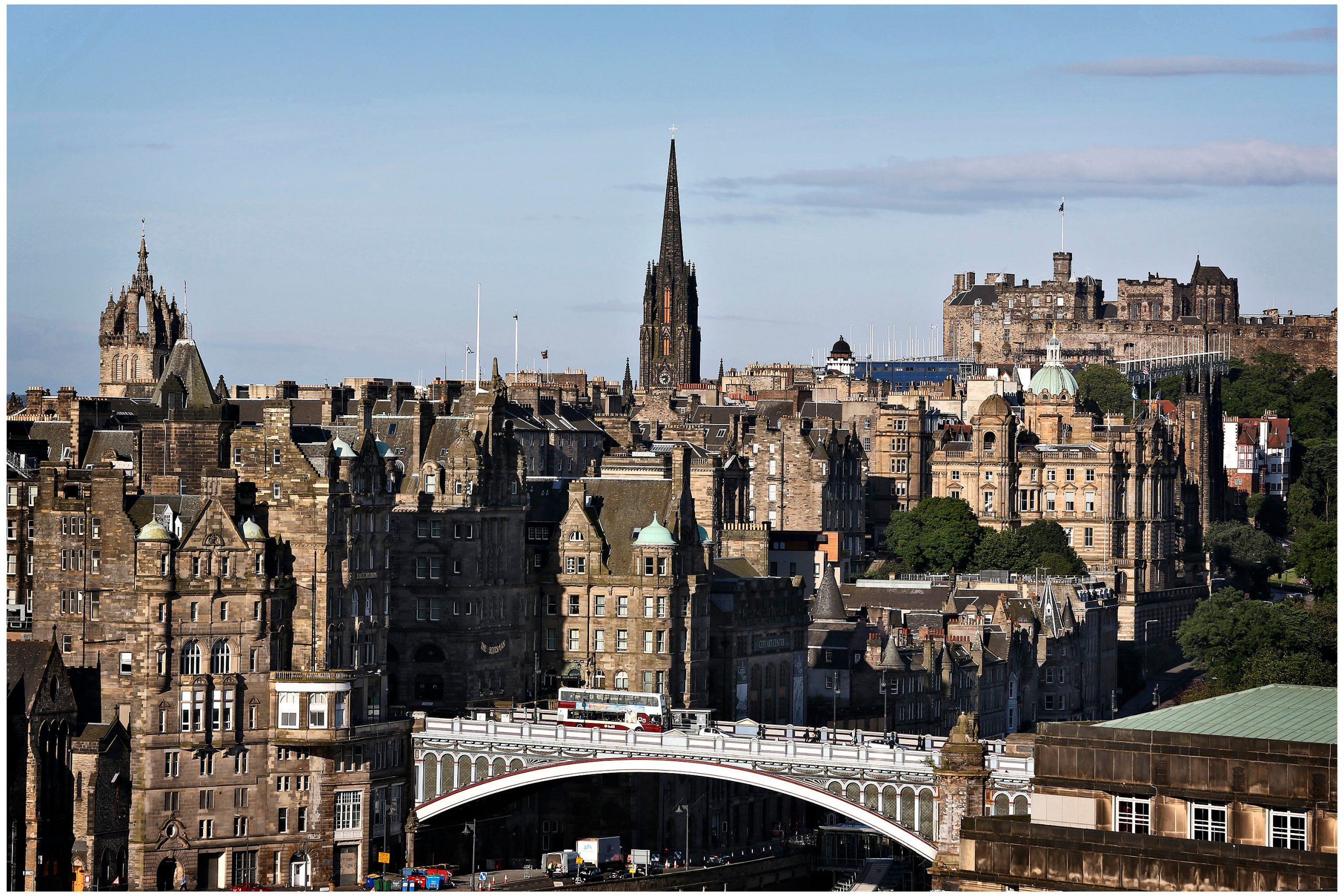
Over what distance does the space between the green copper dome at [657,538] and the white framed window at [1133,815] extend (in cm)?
7334

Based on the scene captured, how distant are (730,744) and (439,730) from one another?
621 inches

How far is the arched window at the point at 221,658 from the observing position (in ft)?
507

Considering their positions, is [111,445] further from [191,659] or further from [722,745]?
[722,745]

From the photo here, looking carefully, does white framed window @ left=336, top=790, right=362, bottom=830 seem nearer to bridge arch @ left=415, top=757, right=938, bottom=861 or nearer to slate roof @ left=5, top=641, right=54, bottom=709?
bridge arch @ left=415, top=757, right=938, bottom=861

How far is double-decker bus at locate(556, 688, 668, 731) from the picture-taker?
16138 cm

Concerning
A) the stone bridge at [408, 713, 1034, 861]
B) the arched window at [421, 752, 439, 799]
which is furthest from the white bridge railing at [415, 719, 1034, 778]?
the arched window at [421, 752, 439, 799]

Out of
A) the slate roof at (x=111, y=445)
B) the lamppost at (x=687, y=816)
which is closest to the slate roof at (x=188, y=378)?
the slate roof at (x=111, y=445)

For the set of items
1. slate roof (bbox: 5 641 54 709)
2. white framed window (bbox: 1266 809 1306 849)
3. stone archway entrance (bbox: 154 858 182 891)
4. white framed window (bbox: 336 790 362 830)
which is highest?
slate roof (bbox: 5 641 54 709)

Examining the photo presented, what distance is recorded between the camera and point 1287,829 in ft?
335

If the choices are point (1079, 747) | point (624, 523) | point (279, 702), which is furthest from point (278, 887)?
point (1079, 747)

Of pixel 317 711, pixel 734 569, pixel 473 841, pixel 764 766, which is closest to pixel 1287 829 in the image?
pixel 764 766

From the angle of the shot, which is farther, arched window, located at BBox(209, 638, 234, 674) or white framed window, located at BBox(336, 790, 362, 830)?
white framed window, located at BBox(336, 790, 362, 830)

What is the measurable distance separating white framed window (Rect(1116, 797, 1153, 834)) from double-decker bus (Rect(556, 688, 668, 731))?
56.1 metres

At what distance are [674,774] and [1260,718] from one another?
59192mm
